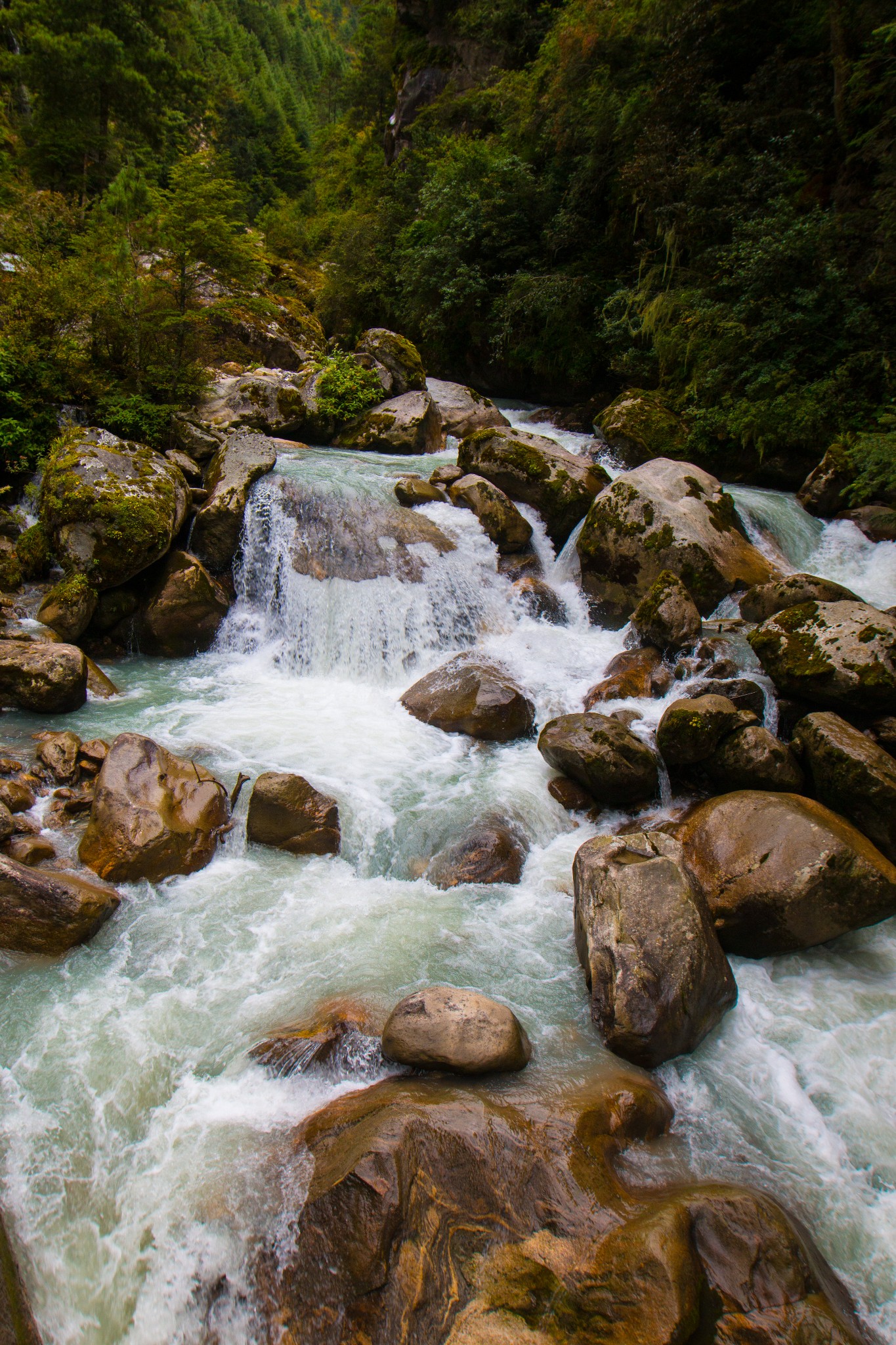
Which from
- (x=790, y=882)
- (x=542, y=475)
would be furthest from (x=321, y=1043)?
(x=542, y=475)

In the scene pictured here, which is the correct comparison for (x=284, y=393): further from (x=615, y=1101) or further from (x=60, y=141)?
(x=615, y=1101)

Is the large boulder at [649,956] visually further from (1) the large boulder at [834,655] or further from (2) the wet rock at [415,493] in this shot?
(2) the wet rock at [415,493]

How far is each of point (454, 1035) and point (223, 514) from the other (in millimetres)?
8584

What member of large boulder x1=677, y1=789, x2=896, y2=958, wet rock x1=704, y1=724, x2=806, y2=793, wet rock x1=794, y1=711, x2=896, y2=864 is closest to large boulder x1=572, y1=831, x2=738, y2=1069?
large boulder x1=677, y1=789, x2=896, y2=958

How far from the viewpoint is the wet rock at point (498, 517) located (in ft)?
36.3

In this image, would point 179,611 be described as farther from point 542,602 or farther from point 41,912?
point 542,602

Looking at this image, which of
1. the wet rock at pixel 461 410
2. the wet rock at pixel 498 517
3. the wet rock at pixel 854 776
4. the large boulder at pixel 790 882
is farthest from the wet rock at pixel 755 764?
the wet rock at pixel 461 410

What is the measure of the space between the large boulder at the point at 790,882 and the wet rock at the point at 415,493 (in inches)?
318

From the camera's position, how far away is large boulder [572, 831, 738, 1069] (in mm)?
3971

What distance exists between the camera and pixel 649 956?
13.6 ft

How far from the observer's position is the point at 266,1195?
9.99 ft

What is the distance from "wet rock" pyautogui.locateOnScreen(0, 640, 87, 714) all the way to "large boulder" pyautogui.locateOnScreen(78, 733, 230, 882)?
1852 millimetres

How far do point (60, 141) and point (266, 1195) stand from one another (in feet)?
87.5

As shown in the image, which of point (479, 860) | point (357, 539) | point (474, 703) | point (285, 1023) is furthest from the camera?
point (357, 539)
